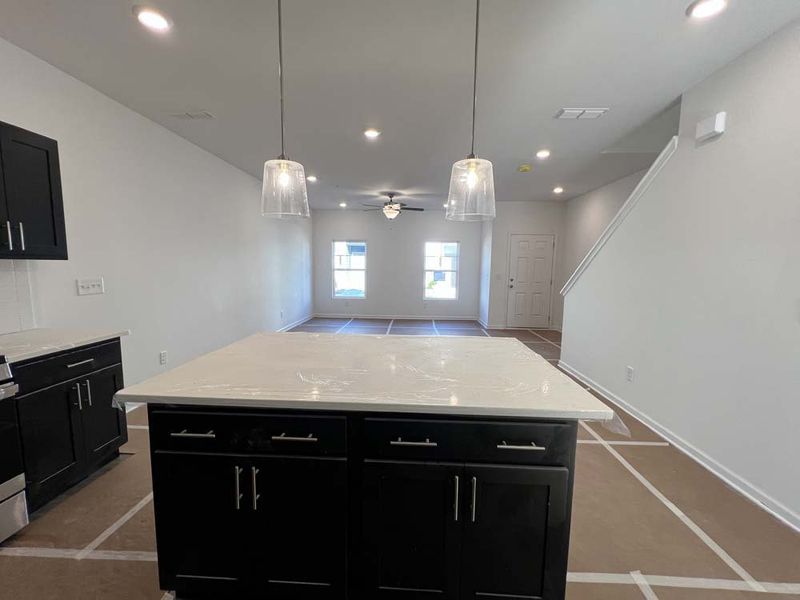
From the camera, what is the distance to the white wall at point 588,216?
5473mm

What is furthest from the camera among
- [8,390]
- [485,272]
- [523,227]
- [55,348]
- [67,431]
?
[485,272]

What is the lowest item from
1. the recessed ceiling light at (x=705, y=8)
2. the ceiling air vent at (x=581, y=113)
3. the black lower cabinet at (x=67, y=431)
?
the black lower cabinet at (x=67, y=431)

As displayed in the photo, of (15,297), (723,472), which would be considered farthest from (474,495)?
(15,297)

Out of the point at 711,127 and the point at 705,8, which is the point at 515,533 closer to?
the point at 705,8

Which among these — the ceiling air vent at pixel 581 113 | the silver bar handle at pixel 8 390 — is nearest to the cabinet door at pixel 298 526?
the silver bar handle at pixel 8 390

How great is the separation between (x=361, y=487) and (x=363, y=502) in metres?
0.06

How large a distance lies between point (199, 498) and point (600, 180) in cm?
644

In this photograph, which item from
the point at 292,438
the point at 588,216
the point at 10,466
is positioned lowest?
the point at 10,466

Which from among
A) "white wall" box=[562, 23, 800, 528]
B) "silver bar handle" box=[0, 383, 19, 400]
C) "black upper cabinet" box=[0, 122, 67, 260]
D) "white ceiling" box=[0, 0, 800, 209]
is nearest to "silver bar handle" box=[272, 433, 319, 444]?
"silver bar handle" box=[0, 383, 19, 400]

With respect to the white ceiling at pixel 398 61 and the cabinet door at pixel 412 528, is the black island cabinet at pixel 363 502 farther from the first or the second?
the white ceiling at pixel 398 61

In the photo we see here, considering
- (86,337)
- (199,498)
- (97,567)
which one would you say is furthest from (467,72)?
(97,567)

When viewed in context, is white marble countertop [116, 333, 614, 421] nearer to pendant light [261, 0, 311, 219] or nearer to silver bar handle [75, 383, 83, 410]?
pendant light [261, 0, 311, 219]

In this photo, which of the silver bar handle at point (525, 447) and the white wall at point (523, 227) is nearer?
the silver bar handle at point (525, 447)

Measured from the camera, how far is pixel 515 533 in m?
1.28
